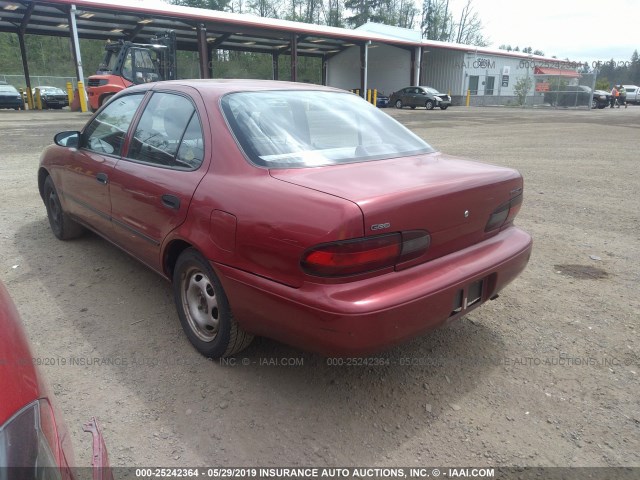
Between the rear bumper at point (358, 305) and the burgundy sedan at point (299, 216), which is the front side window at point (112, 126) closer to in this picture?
the burgundy sedan at point (299, 216)

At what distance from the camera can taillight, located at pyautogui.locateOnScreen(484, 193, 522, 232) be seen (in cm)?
277

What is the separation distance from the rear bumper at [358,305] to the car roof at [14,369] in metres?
1.11

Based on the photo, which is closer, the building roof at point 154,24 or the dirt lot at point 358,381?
the dirt lot at point 358,381

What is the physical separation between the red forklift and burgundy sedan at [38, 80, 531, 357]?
55.0 feet

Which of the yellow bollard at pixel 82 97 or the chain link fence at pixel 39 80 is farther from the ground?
the chain link fence at pixel 39 80

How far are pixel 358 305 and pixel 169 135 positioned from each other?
1832 mm

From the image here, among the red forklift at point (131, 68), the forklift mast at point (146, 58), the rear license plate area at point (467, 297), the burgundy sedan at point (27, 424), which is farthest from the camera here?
the forklift mast at point (146, 58)

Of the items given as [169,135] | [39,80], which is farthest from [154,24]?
[169,135]

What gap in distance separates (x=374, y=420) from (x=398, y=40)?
36.7 metres

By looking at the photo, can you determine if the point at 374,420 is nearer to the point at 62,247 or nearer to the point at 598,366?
the point at 598,366

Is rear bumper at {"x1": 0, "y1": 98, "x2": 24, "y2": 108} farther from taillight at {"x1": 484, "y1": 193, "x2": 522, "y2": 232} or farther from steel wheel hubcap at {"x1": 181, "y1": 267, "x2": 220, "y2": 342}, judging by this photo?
taillight at {"x1": 484, "y1": 193, "x2": 522, "y2": 232}

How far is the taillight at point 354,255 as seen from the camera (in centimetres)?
209

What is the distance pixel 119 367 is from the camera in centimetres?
282

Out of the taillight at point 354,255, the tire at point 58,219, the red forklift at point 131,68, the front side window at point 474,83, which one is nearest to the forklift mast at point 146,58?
the red forklift at point 131,68
